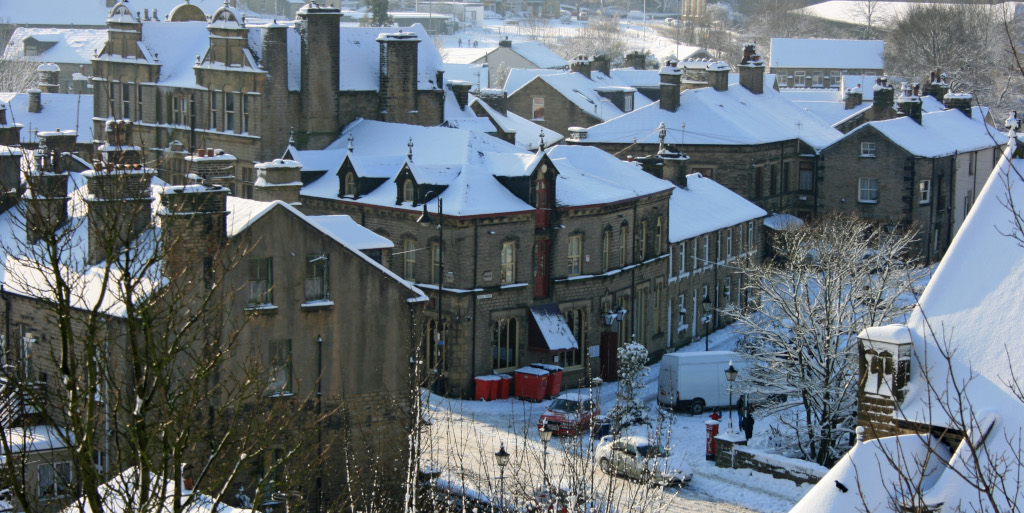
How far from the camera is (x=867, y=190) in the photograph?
68.4 metres

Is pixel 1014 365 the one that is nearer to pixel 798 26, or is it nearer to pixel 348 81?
pixel 348 81

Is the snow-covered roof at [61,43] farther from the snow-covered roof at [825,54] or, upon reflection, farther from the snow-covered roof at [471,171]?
the snow-covered roof at [471,171]

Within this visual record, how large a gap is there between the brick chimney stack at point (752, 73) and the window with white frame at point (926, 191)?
12.7 m

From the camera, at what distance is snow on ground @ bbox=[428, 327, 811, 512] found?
1345 inches

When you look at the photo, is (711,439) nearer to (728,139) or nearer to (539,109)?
(728,139)

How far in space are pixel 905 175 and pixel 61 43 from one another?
276 feet

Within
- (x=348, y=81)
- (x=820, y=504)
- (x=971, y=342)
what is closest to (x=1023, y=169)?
(x=971, y=342)

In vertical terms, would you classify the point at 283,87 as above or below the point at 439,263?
above

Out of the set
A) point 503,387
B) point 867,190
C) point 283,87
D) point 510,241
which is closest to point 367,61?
point 283,87

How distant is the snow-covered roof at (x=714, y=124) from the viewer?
67.6m

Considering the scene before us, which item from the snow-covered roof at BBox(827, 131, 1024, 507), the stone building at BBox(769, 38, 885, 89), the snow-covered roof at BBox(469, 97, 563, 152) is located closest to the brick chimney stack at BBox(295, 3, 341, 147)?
the snow-covered roof at BBox(469, 97, 563, 152)

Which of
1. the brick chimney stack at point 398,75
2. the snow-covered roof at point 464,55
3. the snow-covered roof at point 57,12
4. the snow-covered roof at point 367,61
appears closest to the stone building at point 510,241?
the brick chimney stack at point 398,75

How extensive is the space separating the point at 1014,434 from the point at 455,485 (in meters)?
17.2

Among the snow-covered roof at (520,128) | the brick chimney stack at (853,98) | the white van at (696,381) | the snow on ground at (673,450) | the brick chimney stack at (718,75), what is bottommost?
the snow on ground at (673,450)
